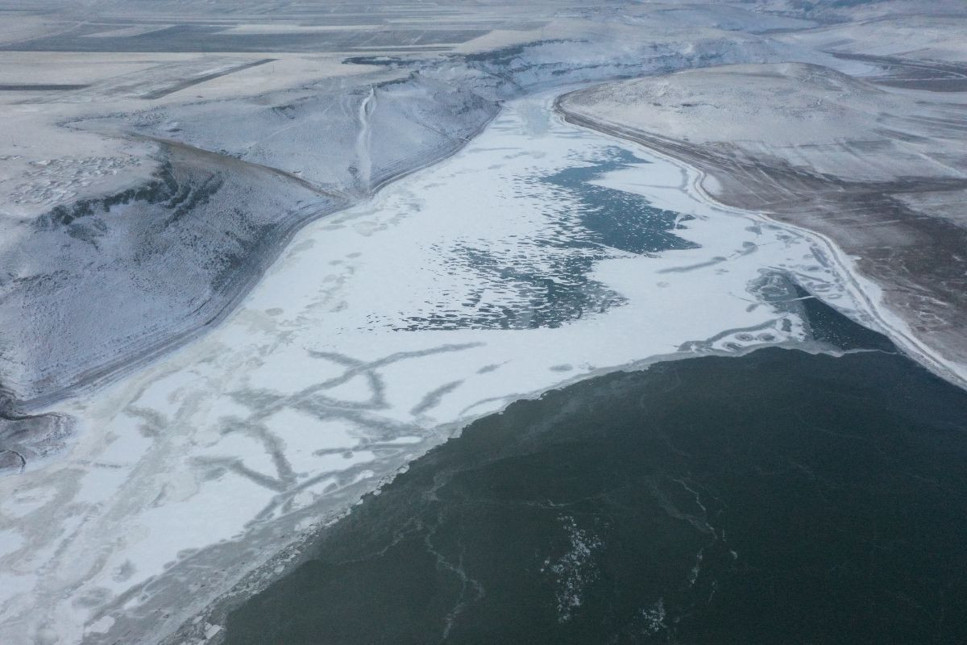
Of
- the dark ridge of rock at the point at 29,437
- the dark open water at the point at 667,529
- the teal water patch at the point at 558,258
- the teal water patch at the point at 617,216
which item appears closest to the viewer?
the dark open water at the point at 667,529

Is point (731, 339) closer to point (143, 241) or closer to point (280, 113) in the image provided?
point (143, 241)

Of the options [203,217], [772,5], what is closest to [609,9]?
[772,5]

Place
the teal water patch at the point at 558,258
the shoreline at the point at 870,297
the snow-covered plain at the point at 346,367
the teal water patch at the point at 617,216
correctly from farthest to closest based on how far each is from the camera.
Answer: the teal water patch at the point at 617,216 → the teal water patch at the point at 558,258 → the shoreline at the point at 870,297 → the snow-covered plain at the point at 346,367

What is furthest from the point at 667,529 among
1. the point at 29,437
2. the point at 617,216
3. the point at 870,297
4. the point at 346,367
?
the point at 617,216

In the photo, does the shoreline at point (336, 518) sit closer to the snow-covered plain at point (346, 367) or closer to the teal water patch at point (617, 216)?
the snow-covered plain at point (346, 367)

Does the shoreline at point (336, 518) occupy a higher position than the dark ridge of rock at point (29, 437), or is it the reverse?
the dark ridge of rock at point (29, 437)

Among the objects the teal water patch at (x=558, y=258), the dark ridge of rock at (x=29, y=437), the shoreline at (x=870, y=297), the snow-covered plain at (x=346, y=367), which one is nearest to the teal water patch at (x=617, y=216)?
the teal water patch at (x=558, y=258)
